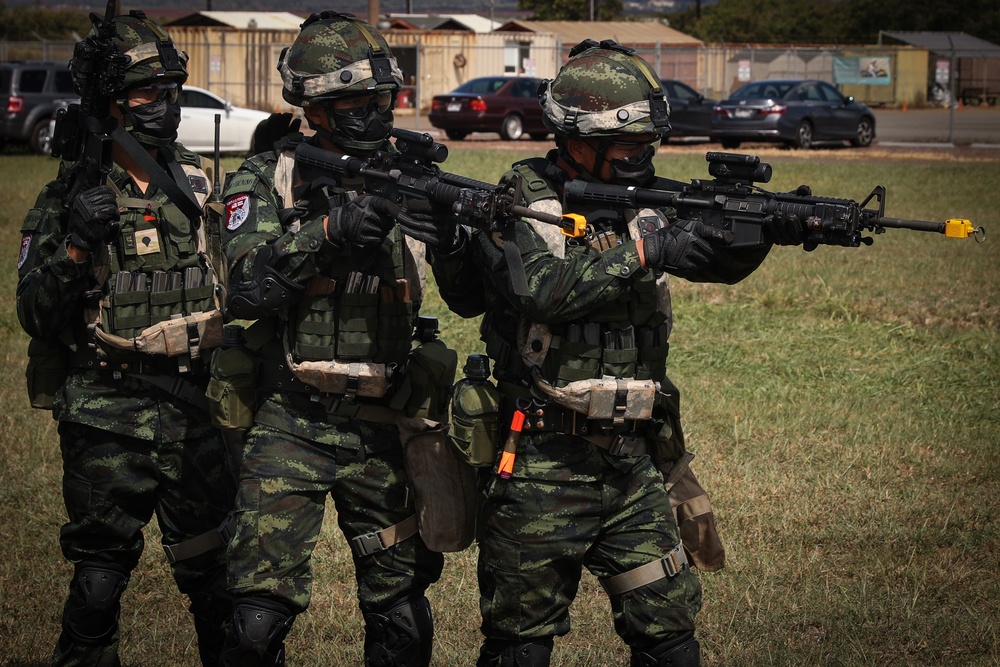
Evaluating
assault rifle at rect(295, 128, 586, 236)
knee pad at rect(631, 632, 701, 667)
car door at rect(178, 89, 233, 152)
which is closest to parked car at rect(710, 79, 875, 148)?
car door at rect(178, 89, 233, 152)

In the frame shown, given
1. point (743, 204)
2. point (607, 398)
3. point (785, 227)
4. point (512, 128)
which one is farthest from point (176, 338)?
point (512, 128)

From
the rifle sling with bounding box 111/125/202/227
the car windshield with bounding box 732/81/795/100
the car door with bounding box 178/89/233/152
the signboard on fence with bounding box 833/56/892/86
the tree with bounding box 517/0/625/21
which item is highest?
the tree with bounding box 517/0/625/21

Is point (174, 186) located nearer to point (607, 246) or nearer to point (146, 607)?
point (607, 246)

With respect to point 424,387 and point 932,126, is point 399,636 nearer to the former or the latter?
point 424,387

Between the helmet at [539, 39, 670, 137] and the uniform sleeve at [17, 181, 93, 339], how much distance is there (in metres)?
1.92

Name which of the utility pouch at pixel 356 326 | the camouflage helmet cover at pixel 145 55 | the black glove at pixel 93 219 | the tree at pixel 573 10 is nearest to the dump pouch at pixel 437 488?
the utility pouch at pixel 356 326

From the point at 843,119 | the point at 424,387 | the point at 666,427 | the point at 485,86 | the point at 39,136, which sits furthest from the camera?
the point at 485,86

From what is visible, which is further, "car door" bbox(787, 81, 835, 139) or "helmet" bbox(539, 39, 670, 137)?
"car door" bbox(787, 81, 835, 139)

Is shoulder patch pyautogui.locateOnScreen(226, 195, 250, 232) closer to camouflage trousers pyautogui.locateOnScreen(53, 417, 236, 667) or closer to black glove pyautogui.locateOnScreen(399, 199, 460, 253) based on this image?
black glove pyautogui.locateOnScreen(399, 199, 460, 253)

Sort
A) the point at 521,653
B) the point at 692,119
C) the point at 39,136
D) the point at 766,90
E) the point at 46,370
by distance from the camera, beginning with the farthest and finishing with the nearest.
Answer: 1. the point at 766,90
2. the point at 692,119
3. the point at 39,136
4. the point at 46,370
5. the point at 521,653

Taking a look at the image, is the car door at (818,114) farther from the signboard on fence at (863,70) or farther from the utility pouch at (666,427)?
the utility pouch at (666,427)

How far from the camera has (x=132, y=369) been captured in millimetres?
4961

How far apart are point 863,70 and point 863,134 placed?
1768 centimetres

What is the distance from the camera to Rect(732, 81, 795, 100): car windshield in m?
28.8
